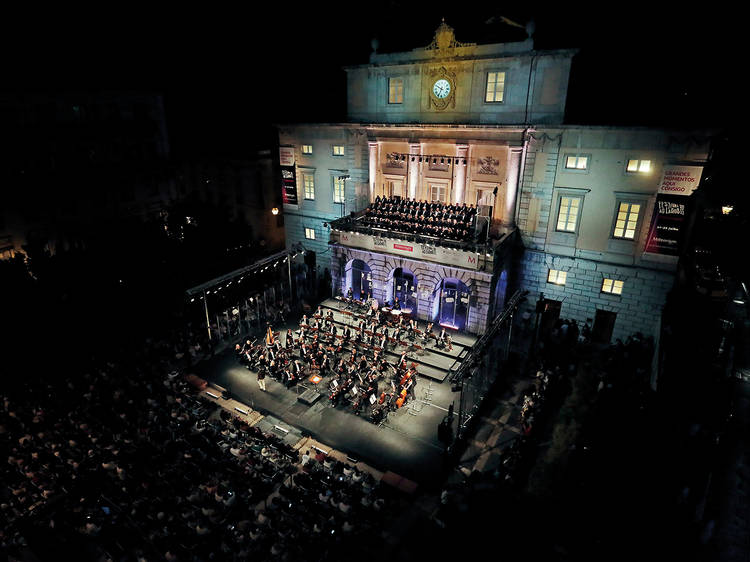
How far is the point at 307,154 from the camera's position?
36.0m

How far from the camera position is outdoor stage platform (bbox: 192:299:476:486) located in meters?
19.0

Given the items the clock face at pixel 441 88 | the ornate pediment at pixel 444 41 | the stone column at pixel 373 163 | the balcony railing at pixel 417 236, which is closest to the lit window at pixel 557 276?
the balcony railing at pixel 417 236

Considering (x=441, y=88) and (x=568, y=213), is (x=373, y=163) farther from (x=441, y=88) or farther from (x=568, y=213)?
(x=568, y=213)

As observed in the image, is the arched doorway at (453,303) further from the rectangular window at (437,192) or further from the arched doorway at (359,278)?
the rectangular window at (437,192)

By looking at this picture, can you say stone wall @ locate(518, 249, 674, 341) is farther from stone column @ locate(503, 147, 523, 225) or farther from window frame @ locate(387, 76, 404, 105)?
window frame @ locate(387, 76, 404, 105)

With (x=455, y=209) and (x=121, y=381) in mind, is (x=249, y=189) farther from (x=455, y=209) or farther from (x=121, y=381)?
(x=121, y=381)

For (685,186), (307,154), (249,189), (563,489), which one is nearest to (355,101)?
(307,154)

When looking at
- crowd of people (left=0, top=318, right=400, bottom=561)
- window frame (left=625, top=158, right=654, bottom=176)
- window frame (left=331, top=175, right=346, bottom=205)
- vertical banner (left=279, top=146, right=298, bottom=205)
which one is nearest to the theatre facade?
window frame (left=625, top=158, right=654, bottom=176)

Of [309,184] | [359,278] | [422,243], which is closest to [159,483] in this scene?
[422,243]

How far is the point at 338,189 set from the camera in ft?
116

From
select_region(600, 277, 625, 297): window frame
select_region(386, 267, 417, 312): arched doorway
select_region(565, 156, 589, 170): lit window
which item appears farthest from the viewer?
select_region(386, 267, 417, 312): arched doorway

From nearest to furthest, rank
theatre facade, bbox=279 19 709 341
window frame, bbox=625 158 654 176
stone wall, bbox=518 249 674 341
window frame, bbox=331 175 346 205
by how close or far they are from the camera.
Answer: window frame, bbox=625 158 654 176, theatre facade, bbox=279 19 709 341, stone wall, bbox=518 249 674 341, window frame, bbox=331 175 346 205

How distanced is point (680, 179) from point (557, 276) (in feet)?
29.1

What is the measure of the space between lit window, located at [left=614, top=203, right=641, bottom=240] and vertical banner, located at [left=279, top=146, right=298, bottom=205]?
25.4 meters
